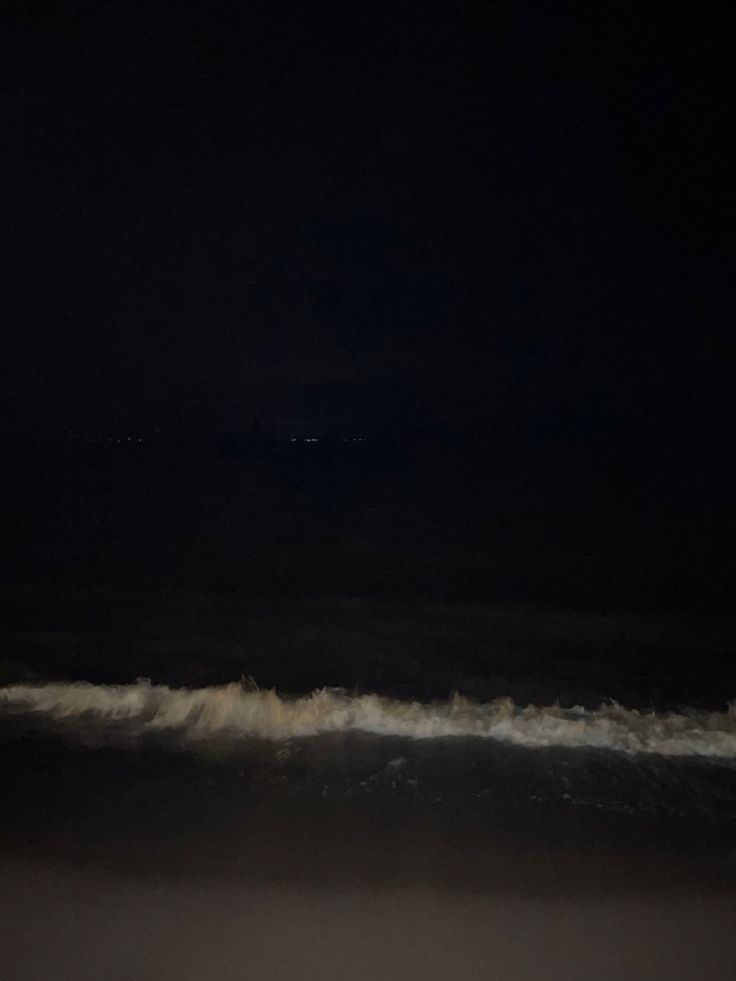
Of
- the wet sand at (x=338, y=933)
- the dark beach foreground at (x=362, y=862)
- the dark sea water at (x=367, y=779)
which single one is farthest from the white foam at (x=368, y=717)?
the wet sand at (x=338, y=933)

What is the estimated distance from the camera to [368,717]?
6.84 metres

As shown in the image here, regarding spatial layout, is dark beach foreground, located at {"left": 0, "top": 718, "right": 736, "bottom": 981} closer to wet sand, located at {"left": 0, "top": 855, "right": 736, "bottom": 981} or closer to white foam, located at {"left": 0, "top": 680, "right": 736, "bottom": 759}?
wet sand, located at {"left": 0, "top": 855, "right": 736, "bottom": 981}

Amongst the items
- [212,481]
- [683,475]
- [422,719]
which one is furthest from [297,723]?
[683,475]

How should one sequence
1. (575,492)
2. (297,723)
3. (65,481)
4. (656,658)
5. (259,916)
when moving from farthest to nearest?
(65,481) < (575,492) < (656,658) < (297,723) < (259,916)

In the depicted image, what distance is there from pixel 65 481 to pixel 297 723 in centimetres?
3669

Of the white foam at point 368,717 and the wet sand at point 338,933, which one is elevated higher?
the wet sand at point 338,933

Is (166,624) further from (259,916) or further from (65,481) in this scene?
(65,481)

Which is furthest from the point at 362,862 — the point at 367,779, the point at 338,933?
the point at 367,779

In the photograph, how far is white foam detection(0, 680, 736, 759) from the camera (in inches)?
251

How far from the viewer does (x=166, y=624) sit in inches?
436

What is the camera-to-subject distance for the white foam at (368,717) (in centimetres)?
637

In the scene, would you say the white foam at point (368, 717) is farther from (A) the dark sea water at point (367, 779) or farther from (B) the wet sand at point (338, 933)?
(B) the wet sand at point (338, 933)

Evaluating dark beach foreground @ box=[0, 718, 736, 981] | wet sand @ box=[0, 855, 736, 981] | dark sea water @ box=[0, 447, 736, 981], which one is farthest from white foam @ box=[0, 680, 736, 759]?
wet sand @ box=[0, 855, 736, 981]

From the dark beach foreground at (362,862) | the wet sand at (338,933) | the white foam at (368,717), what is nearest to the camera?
the wet sand at (338,933)
